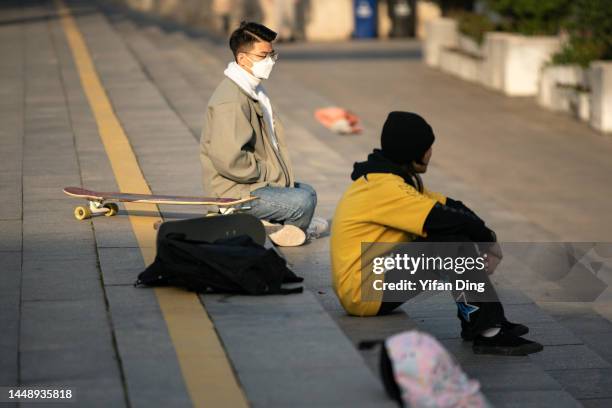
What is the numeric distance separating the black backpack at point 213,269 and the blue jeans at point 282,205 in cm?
161

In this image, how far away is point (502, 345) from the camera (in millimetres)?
6570

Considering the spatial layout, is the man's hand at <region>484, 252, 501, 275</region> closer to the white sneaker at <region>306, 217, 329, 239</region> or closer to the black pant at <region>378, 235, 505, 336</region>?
the black pant at <region>378, 235, 505, 336</region>

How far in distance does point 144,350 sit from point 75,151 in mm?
5816

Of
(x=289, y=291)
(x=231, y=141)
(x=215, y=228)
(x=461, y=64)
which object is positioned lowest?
(x=461, y=64)

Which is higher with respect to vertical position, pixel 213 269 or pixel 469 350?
pixel 213 269

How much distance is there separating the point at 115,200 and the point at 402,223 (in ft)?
8.85

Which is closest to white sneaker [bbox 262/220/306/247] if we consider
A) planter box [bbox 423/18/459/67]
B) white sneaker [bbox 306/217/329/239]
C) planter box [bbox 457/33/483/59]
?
white sneaker [bbox 306/217/329/239]

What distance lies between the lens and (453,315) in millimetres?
7414

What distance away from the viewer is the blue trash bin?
96.7ft

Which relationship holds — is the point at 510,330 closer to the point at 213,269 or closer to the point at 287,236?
the point at 213,269

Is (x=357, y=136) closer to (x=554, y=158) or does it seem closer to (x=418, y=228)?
(x=554, y=158)

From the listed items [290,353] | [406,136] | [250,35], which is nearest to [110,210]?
[250,35]

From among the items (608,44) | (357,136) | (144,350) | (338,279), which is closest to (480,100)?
(608,44)

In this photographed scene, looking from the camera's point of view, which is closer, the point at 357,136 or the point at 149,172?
the point at 149,172
